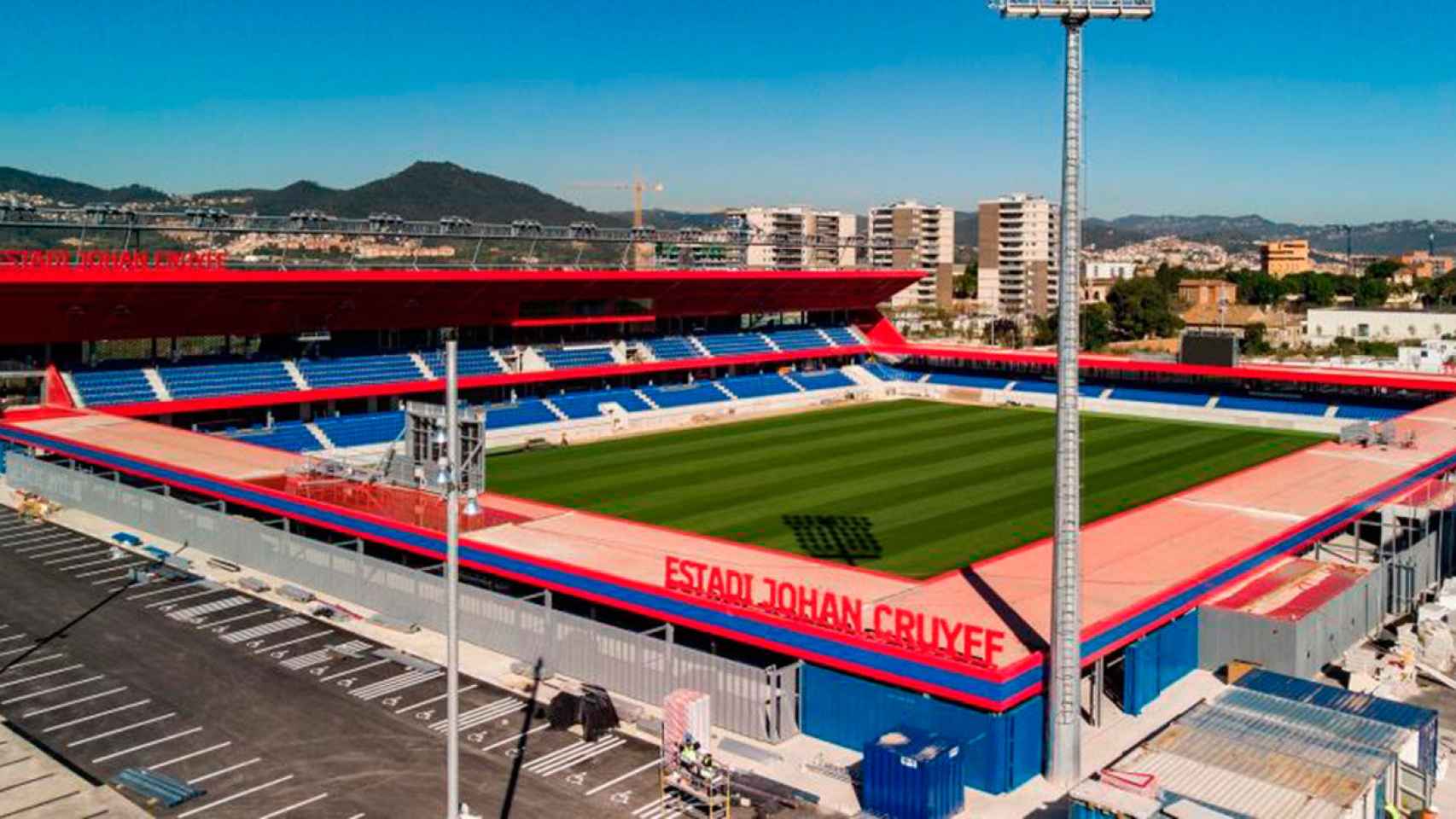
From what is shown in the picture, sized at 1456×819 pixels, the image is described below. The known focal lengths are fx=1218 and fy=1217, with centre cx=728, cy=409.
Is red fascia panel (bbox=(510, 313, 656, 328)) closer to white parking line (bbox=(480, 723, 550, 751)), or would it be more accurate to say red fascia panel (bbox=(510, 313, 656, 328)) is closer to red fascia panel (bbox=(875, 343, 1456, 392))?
red fascia panel (bbox=(875, 343, 1456, 392))

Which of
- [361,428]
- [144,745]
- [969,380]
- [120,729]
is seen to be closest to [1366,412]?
[969,380]

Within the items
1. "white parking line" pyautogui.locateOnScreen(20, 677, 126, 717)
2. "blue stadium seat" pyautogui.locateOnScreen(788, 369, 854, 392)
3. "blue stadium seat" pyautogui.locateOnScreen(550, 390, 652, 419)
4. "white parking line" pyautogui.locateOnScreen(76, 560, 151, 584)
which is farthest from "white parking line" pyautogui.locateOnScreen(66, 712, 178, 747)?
"blue stadium seat" pyautogui.locateOnScreen(788, 369, 854, 392)

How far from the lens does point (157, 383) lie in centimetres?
6512

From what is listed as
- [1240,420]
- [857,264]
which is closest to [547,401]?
[857,264]

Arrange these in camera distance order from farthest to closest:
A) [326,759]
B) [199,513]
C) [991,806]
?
[199,513] → [326,759] → [991,806]

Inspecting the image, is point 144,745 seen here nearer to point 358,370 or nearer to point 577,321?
point 358,370

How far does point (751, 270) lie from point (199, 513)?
165 ft

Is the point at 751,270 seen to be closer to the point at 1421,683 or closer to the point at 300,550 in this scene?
the point at 300,550

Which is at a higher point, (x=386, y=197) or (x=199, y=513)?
(x=386, y=197)

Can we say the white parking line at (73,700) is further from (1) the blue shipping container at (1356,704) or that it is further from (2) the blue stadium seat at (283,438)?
(2) the blue stadium seat at (283,438)

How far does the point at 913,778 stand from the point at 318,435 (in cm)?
5012

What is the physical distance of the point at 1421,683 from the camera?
3400 centimetres

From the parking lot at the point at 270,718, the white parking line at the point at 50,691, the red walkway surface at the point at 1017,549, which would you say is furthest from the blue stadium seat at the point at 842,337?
the white parking line at the point at 50,691

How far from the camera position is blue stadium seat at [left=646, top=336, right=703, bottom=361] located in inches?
3474
